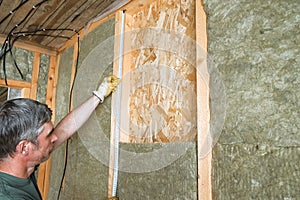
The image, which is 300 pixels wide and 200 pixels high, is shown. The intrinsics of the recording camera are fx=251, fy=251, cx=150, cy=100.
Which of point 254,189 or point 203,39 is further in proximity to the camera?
point 203,39

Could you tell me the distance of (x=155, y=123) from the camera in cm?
145

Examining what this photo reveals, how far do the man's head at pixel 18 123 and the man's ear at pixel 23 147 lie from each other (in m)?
0.01

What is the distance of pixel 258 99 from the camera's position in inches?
35.2

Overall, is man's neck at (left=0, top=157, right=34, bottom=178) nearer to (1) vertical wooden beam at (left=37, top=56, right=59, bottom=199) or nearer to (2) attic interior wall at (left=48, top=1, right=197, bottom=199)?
(2) attic interior wall at (left=48, top=1, right=197, bottom=199)

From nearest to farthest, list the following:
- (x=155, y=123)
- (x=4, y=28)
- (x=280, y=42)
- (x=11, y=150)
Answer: (x=280, y=42) → (x=11, y=150) → (x=155, y=123) → (x=4, y=28)

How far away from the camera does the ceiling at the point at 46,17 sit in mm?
1937

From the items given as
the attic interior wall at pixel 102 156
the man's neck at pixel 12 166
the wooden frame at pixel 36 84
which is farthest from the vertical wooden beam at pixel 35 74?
the man's neck at pixel 12 166

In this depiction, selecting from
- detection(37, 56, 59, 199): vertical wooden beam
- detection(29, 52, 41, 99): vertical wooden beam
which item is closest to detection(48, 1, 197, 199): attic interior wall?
detection(37, 56, 59, 199): vertical wooden beam

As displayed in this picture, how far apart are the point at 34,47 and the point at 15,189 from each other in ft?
6.92

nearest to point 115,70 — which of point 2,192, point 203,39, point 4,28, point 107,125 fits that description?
point 107,125

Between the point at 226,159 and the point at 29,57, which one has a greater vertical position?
the point at 29,57

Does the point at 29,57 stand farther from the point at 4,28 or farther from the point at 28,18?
the point at 28,18

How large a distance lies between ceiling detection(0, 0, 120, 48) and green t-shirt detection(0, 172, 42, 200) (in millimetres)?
1340

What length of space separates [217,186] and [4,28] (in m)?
2.39
